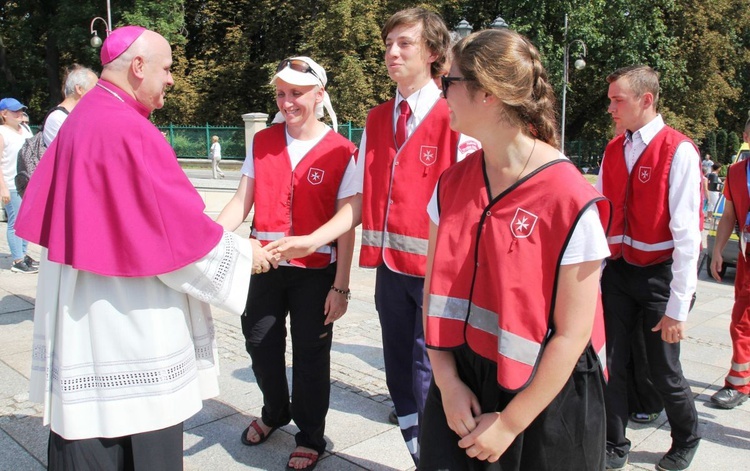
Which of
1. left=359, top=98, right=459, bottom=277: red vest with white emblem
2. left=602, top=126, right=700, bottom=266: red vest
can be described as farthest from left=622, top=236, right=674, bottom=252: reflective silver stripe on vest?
left=359, top=98, right=459, bottom=277: red vest with white emblem

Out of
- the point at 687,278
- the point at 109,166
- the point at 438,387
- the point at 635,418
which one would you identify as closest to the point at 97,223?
the point at 109,166

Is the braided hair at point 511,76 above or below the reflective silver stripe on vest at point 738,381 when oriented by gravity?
above

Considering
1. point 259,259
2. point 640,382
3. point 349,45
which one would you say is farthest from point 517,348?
point 349,45

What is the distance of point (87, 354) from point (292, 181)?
57.9 inches

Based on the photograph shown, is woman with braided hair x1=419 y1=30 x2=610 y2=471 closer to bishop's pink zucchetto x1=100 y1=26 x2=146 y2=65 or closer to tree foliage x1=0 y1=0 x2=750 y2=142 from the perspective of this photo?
bishop's pink zucchetto x1=100 y1=26 x2=146 y2=65

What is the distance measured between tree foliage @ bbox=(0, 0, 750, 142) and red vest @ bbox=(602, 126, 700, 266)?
77.3ft

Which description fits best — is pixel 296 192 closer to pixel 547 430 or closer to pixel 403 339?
pixel 403 339

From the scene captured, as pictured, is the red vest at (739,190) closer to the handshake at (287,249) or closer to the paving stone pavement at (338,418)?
the paving stone pavement at (338,418)

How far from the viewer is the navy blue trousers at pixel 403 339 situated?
122 inches

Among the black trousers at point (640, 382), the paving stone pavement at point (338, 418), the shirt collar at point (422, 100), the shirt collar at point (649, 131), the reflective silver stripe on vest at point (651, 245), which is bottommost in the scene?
the paving stone pavement at point (338, 418)

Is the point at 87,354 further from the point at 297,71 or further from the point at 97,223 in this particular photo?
the point at 297,71

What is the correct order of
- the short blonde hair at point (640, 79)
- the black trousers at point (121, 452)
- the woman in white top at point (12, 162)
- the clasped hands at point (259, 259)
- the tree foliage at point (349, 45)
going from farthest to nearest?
1. the tree foliage at point (349, 45)
2. the woman in white top at point (12, 162)
3. the short blonde hair at point (640, 79)
4. the clasped hands at point (259, 259)
5. the black trousers at point (121, 452)

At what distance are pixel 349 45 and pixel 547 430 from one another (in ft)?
96.6

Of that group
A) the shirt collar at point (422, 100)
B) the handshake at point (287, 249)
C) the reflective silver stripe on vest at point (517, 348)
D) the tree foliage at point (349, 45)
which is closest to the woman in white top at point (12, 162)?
the handshake at point (287, 249)
